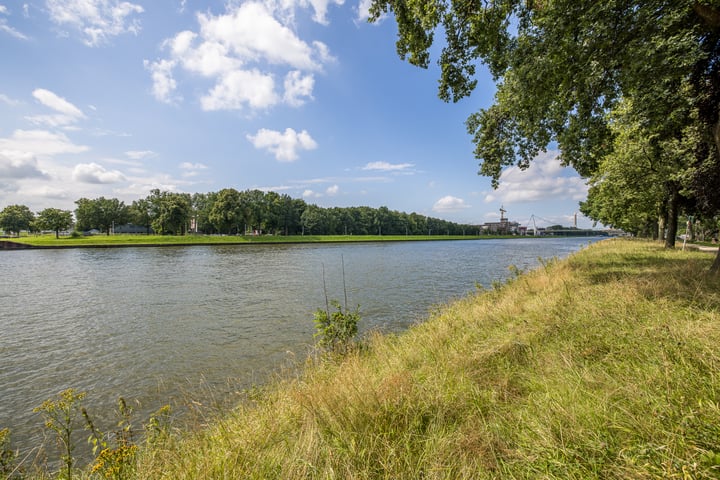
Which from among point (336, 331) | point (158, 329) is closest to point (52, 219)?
point (158, 329)

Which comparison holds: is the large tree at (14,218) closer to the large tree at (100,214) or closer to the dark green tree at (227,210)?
the large tree at (100,214)

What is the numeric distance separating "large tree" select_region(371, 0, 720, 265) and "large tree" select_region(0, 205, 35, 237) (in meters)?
147

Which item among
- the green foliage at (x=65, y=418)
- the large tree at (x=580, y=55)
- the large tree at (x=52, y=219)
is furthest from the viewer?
the large tree at (x=52, y=219)

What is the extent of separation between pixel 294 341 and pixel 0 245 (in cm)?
7835

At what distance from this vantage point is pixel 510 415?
3.12 metres

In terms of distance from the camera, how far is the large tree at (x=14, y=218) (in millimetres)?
101562

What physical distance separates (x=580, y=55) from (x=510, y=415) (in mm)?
8495

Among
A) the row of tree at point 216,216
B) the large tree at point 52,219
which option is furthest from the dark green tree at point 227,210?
the large tree at point 52,219

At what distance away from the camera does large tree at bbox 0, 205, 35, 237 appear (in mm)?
101562

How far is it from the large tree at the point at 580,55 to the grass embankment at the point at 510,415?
5637mm

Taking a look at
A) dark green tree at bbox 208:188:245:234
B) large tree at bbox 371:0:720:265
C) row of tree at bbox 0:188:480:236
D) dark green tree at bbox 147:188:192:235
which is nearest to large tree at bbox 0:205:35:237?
row of tree at bbox 0:188:480:236

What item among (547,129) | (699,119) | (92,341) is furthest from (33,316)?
(699,119)

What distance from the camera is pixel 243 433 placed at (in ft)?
11.7

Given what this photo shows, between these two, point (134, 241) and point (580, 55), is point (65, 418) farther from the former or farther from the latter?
point (134, 241)
